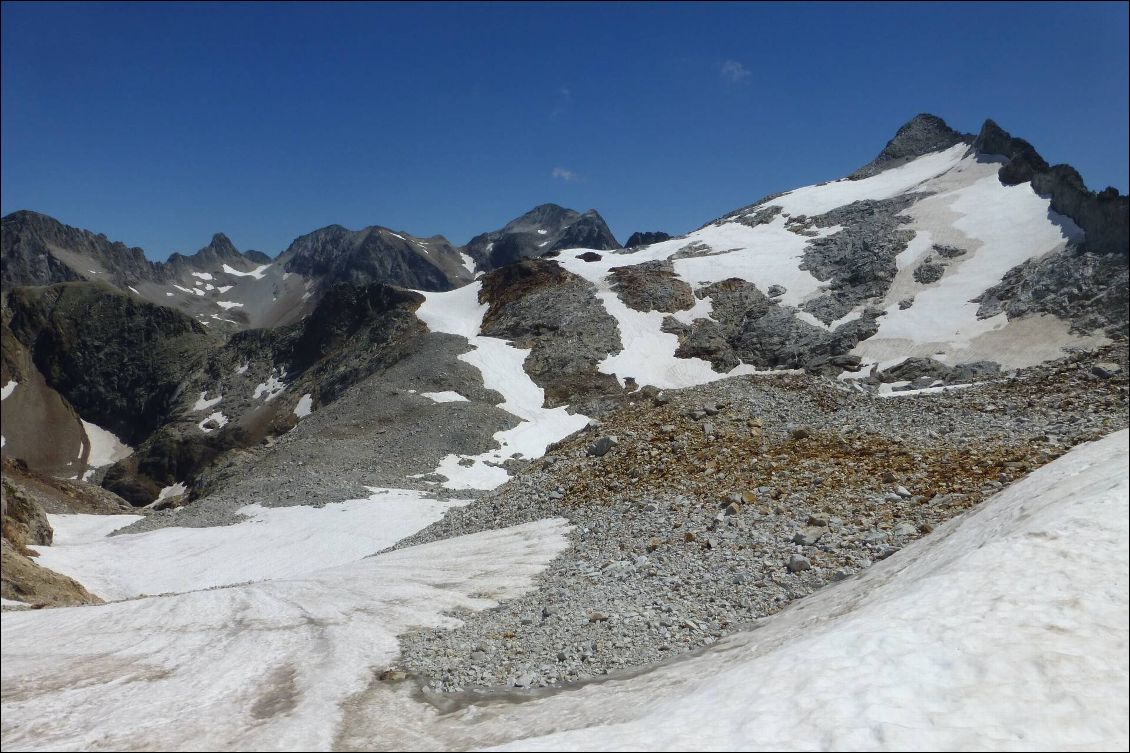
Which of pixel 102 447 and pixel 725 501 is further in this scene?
pixel 102 447

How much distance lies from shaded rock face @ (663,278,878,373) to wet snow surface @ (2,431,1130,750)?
50640 millimetres

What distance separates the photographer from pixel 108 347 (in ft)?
420

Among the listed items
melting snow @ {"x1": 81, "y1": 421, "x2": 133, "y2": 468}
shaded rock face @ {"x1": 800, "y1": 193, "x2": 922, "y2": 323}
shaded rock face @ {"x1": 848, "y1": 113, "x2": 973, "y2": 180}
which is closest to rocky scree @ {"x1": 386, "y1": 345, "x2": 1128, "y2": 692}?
shaded rock face @ {"x1": 800, "y1": 193, "x2": 922, "y2": 323}

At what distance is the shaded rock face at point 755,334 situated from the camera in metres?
60.5

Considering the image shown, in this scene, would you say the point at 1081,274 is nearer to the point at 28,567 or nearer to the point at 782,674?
the point at 782,674

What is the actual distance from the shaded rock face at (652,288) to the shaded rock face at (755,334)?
2533 millimetres

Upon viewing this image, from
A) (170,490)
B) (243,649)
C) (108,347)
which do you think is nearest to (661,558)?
(243,649)

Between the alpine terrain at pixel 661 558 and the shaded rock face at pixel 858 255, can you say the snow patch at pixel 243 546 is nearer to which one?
the alpine terrain at pixel 661 558

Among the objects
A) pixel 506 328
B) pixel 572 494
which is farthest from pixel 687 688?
pixel 506 328

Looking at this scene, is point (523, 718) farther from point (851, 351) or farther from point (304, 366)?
point (304, 366)

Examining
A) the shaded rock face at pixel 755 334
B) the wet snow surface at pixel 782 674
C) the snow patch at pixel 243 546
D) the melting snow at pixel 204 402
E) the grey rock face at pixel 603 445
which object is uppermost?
the shaded rock face at pixel 755 334

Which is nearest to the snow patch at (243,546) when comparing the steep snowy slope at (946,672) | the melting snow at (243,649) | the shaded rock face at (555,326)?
the melting snow at (243,649)

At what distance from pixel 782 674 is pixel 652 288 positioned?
73.9m

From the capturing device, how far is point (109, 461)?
11119 centimetres
